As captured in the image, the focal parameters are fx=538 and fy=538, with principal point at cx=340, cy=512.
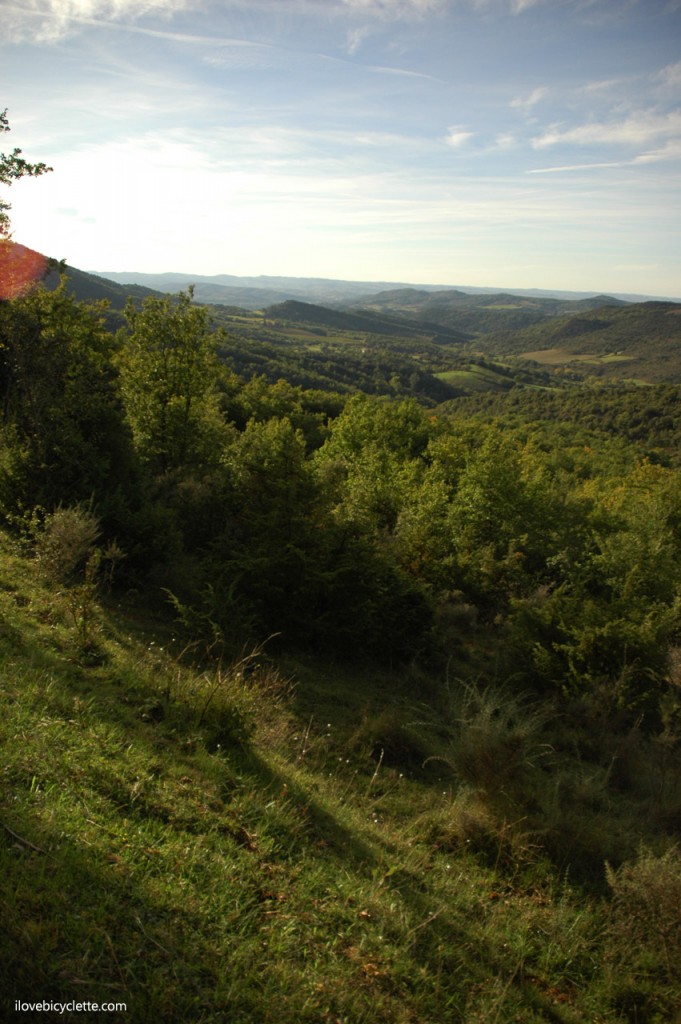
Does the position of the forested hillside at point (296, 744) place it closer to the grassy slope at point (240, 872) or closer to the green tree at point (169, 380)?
the grassy slope at point (240, 872)

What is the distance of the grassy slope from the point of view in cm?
286

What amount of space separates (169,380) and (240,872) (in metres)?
18.1

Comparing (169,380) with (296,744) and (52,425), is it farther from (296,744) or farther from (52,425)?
(296,744)

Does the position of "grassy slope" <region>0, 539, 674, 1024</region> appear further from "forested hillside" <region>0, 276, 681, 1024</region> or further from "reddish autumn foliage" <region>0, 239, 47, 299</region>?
"reddish autumn foliage" <region>0, 239, 47, 299</region>

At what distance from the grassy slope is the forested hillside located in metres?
0.02

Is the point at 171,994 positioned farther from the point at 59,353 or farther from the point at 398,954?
the point at 59,353

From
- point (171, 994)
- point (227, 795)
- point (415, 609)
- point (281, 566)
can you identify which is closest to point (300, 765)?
point (227, 795)

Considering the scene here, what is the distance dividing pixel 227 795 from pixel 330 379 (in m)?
101

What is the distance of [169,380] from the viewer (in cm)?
1939

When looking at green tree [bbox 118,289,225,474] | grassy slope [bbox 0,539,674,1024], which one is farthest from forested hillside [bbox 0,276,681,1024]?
green tree [bbox 118,289,225,474]

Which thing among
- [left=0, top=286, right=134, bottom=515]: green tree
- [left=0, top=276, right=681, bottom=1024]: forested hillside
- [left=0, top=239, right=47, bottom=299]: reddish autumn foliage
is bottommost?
[left=0, top=276, right=681, bottom=1024]: forested hillside

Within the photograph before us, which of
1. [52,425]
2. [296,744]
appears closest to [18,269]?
[52,425]

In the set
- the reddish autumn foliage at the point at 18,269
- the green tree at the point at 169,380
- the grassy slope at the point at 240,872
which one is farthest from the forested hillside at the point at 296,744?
the reddish autumn foliage at the point at 18,269

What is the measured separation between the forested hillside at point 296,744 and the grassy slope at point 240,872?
21mm
